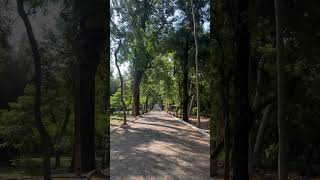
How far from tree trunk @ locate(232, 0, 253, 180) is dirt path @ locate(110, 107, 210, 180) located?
75 cm

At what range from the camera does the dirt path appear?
396cm

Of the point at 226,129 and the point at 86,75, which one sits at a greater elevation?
the point at 86,75

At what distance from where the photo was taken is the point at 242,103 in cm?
318

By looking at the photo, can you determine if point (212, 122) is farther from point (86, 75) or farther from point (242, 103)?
point (86, 75)

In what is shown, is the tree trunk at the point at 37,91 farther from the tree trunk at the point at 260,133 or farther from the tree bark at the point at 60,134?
the tree trunk at the point at 260,133

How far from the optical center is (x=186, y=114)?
4.15 meters

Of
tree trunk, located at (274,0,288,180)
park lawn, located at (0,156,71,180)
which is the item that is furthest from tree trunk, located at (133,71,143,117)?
tree trunk, located at (274,0,288,180)

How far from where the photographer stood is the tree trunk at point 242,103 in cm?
316

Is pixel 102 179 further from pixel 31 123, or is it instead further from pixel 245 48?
pixel 245 48

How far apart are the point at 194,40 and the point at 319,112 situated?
1426 millimetres

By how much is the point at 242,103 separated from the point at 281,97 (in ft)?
1.11

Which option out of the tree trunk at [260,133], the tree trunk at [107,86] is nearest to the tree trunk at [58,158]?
the tree trunk at [107,86]

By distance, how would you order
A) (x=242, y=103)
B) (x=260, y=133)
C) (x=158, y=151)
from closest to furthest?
(x=242, y=103)
(x=260, y=133)
(x=158, y=151)

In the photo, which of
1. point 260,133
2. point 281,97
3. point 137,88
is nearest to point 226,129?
point 260,133
